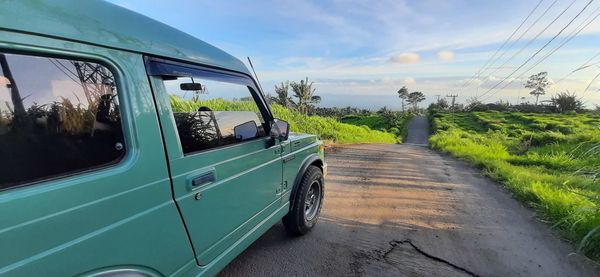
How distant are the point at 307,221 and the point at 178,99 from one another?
2.28 m

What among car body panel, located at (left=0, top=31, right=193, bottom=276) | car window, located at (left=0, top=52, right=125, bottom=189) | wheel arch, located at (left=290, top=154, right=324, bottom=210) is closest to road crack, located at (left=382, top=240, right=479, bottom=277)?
wheel arch, located at (left=290, top=154, right=324, bottom=210)

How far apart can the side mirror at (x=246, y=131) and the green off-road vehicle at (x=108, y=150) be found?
138 millimetres

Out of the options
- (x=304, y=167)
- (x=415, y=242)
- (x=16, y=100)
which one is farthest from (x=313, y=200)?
(x=16, y=100)

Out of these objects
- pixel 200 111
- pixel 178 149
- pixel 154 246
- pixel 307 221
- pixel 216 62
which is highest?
pixel 216 62

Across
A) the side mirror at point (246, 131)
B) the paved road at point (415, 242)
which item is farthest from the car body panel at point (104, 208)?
the paved road at point (415, 242)

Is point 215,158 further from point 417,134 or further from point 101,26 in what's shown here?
point 417,134

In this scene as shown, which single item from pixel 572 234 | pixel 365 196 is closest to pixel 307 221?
pixel 365 196

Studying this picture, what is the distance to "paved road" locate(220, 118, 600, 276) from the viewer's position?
10.5 feet

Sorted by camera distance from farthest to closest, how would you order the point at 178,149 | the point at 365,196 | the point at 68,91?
the point at 365,196
the point at 178,149
the point at 68,91

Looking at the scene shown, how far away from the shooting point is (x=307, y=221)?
3916mm

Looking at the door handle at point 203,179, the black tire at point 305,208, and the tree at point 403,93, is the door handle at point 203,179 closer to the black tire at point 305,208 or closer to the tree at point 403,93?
the black tire at point 305,208

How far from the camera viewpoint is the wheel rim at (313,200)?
409cm

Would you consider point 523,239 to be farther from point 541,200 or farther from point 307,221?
point 307,221

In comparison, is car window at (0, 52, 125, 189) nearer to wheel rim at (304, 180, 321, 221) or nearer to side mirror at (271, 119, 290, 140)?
side mirror at (271, 119, 290, 140)
